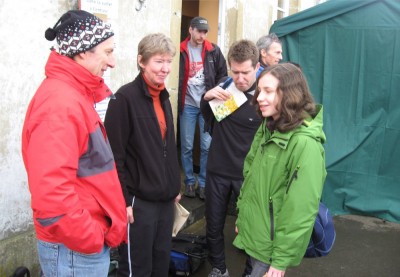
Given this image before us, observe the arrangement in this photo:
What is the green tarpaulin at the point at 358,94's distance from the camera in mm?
5501

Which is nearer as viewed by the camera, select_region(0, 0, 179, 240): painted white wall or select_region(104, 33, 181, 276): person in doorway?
select_region(104, 33, 181, 276): person in doorway

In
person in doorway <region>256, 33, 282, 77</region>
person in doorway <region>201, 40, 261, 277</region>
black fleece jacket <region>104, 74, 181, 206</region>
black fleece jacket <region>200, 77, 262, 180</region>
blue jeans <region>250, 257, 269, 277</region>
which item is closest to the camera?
blue jeans <region>250, 257, 269, 277</region>

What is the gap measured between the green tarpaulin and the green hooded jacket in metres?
3.65

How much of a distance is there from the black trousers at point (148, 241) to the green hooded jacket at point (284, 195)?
0.57m

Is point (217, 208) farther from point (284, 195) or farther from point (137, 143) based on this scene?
point (284, 195)

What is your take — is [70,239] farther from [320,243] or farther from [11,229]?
[11,229]

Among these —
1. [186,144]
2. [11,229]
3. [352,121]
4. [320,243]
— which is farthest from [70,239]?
[352,121]

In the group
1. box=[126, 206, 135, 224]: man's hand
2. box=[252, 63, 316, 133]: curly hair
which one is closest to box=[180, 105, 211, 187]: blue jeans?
box=[126, 206, 135, 224]: man's hand

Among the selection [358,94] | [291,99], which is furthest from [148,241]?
[358,94]

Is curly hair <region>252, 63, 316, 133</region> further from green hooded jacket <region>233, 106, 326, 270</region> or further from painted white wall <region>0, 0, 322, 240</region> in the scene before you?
painted white wall <region>0, 0, 322, 240</region>

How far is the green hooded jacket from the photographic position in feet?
6.95

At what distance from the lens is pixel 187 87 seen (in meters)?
5.18

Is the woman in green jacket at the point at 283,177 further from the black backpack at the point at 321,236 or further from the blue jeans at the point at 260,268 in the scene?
the black backpack at the point at 321,236

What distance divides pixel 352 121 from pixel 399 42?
1163 mm
